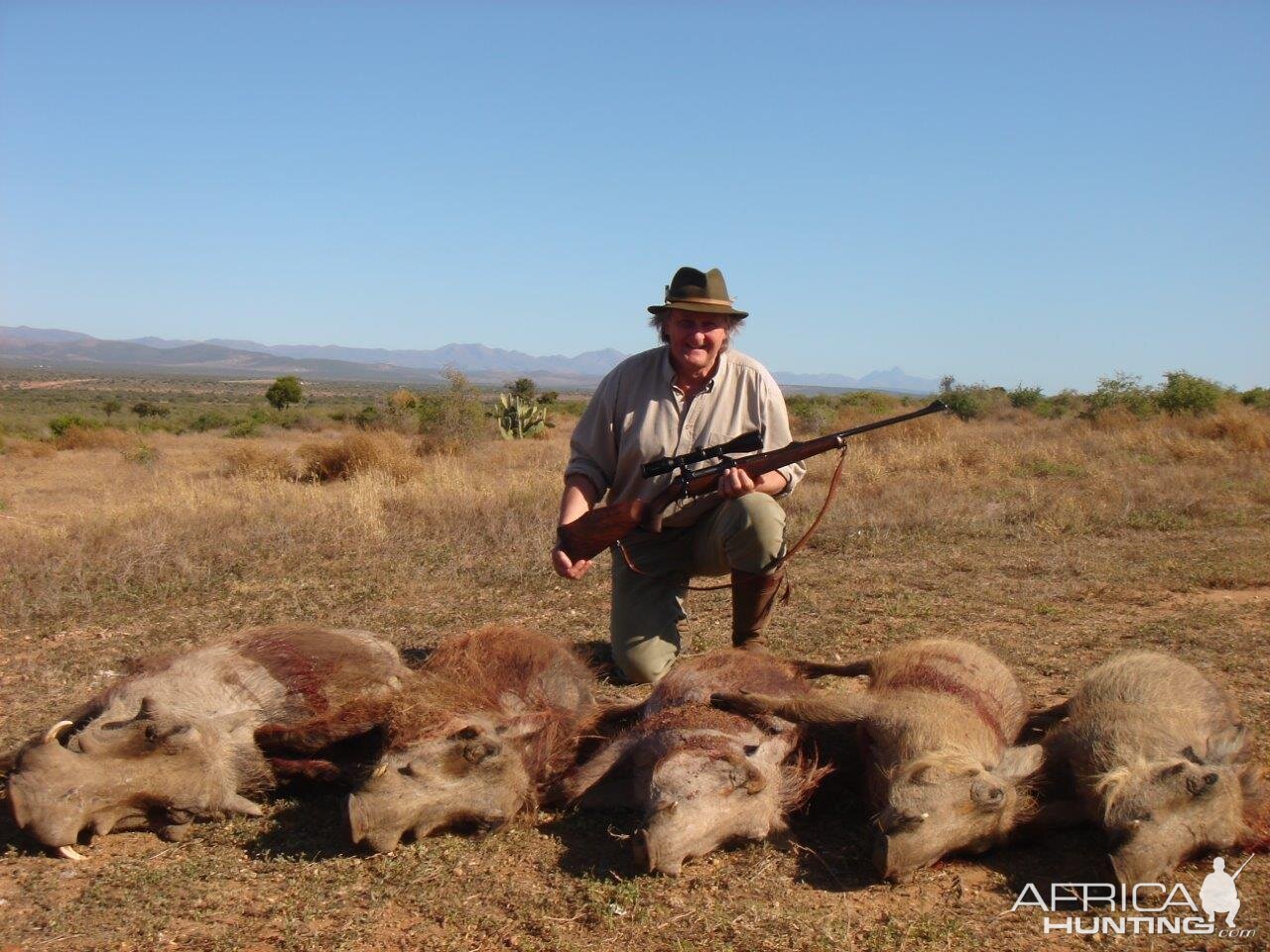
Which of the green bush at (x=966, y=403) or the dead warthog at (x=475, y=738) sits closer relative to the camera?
the dead warthog at (x=475, y=738)

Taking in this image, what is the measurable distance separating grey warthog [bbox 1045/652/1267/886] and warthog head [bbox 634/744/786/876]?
100cm

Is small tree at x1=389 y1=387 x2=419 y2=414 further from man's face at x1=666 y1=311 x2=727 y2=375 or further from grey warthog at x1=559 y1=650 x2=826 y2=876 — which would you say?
grey warthog at x1=559 y1=650 x2=826 y2=876

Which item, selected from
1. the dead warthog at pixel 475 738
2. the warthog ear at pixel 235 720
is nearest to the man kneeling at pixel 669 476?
the dead warthog at pixel 475 738

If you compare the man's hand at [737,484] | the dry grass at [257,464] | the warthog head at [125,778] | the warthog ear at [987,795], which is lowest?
the dry grass at [257,464]

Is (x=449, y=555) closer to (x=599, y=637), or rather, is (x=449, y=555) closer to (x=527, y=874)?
(x=599, y=637)

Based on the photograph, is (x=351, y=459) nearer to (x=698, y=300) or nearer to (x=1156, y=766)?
(x=698, y=300)

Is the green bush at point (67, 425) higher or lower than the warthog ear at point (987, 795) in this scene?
lower

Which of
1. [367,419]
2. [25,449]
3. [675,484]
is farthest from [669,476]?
[367,419]

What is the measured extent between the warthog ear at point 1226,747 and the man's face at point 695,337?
2873mm

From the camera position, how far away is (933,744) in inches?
134

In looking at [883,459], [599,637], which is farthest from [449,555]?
[883,459]

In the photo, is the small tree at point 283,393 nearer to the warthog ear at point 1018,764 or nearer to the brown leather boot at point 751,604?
the brown leather boot at point 751,604

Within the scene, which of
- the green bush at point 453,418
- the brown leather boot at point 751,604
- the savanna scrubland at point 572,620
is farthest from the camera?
the green bush at point 453,418

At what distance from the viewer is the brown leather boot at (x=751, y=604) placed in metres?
5.27
